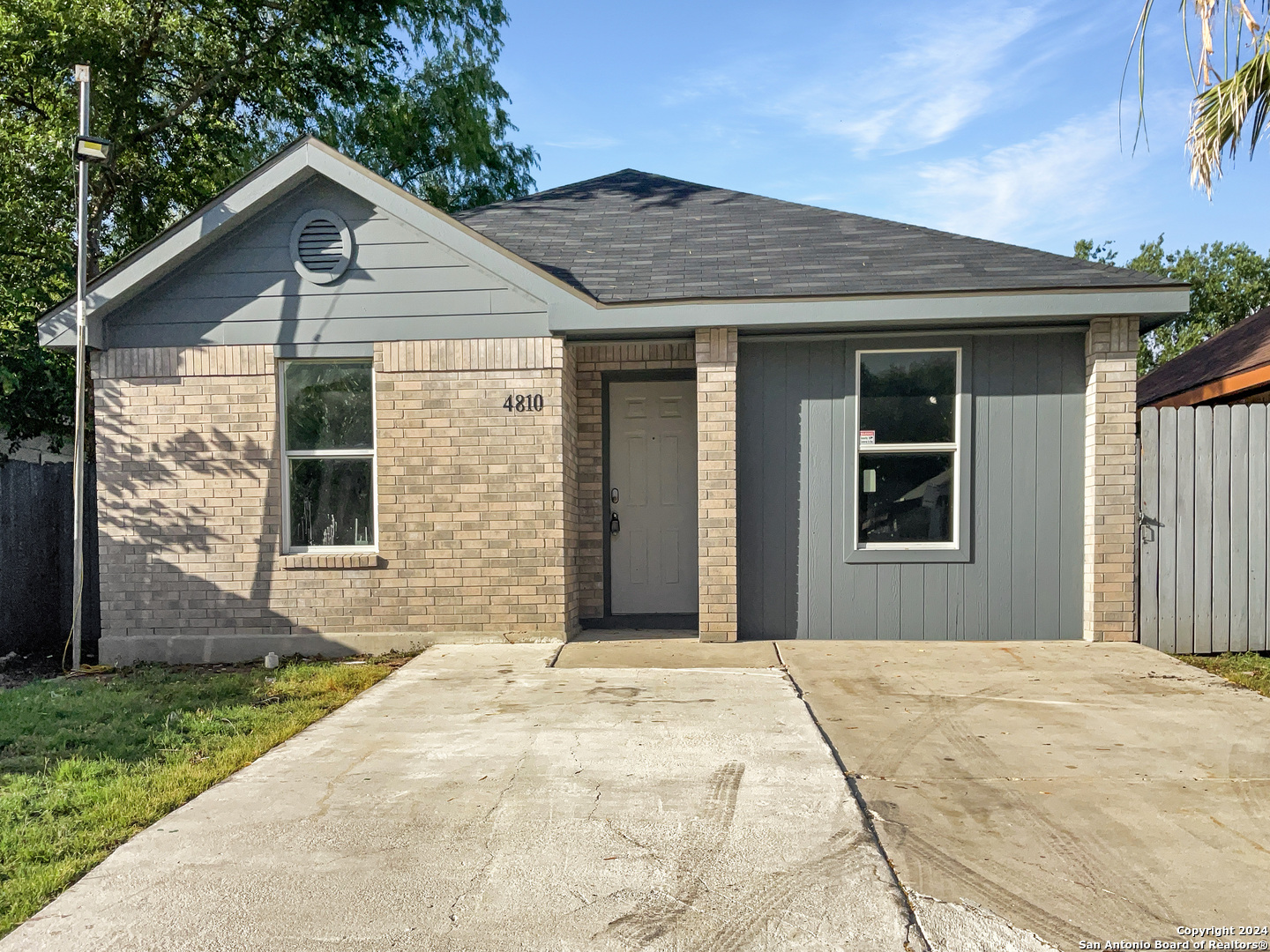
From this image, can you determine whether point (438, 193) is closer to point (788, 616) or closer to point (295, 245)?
point (295, 245)

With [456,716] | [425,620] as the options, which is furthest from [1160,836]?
[425,620]

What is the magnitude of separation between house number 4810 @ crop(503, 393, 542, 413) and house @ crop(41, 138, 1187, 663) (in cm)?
2

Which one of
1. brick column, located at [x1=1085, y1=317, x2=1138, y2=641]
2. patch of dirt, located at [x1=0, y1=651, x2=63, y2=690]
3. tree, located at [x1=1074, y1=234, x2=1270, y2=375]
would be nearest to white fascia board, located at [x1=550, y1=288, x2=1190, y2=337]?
brick column, located at [x1=1085, y1=317, x2=1138, y2=641]

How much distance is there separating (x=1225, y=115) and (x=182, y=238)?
8979 millimetres

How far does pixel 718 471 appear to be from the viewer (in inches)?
312

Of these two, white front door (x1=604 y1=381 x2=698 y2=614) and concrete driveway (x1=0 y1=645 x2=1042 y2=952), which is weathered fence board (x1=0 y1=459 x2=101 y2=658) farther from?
white front door (x1=604 y1=381 x2=698 y2=614)

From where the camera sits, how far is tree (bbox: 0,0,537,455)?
42.0 ft

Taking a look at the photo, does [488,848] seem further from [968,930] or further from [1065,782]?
[1065,782]

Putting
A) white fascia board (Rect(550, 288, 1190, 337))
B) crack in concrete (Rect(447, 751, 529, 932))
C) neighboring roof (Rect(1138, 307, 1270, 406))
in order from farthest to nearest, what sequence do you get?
neighboring roof (Rect(1138, 307, 1270, 406)), white fascia board (Rect(550, 288, 1190, 337)), crack in concrete (Rect(447, 751, 529, 932))

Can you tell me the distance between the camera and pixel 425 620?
26.4 ft

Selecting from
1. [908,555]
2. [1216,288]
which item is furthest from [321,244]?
[1216,288]

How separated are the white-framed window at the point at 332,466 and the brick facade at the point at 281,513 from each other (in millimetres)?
188

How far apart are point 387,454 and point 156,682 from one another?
101 inches

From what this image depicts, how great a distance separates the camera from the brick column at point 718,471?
26.0 feet
